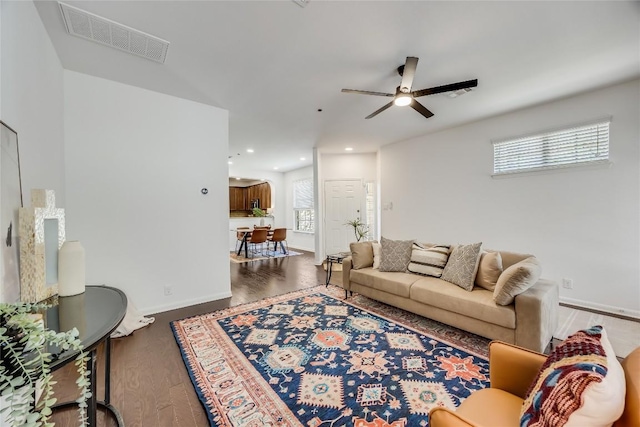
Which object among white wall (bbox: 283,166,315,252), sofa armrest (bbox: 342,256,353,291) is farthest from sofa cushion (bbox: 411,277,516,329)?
white wall (bbox: 283,166,315,252)

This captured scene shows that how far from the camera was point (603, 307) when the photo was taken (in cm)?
313

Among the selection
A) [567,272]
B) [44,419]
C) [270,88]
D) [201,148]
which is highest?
[270,88]

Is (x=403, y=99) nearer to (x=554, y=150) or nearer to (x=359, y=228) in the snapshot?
(x=554, y=150)

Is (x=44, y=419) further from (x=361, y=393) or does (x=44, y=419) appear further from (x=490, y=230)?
(x=490, y=230)

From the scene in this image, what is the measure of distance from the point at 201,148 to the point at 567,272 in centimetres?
516

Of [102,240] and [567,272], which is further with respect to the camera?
[567,272]

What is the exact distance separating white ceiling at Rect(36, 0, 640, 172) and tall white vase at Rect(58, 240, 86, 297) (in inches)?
72.0

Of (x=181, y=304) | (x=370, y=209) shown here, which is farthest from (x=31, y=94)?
(x=370, y=209)

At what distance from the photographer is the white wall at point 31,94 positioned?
1483 millimetres

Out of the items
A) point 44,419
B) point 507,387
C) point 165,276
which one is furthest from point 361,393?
point 165,276

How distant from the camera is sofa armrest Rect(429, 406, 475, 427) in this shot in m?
0.87

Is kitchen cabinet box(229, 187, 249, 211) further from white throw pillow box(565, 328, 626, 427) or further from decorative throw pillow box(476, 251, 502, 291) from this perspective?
white throw pillow box(565, 328, 626, 427)

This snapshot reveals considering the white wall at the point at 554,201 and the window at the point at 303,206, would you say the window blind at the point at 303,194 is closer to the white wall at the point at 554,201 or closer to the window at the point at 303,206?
the window at the point at 303,206

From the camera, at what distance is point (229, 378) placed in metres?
1.92
